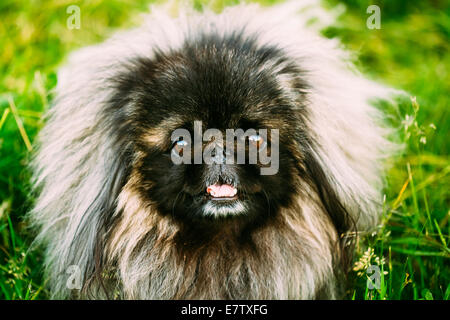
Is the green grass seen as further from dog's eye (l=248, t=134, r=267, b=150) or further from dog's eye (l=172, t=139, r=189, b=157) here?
dog's eye (l=172, t=139, r=189, b=157)

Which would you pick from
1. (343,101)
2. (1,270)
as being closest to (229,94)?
(343,101)

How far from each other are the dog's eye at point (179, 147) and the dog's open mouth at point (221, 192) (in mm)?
139

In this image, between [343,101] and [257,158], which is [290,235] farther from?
[343,101]

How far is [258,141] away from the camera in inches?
75.0

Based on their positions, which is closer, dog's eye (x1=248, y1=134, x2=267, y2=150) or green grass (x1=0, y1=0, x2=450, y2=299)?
dog's eye (x1=248, y1=134, x2=267, y2=150)

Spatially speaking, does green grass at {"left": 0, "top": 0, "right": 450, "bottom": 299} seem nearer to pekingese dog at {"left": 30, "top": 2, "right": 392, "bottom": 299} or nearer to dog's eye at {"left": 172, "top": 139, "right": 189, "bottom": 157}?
pekingese dog at {"left": 30, "top": 2, "right": 392, "bottom": 299}

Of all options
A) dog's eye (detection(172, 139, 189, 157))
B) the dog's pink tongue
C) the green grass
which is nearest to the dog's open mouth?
the dog's pink tongue

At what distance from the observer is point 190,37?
6.84 feet

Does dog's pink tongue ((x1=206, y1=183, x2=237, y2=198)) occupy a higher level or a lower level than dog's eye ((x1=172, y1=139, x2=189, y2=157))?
lower

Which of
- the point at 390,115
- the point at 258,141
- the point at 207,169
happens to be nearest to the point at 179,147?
the point at 207,169

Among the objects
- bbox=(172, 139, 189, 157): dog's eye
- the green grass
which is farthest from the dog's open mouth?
the green grass

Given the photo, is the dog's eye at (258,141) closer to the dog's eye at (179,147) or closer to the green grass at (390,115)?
the dog's eye at (179,147)

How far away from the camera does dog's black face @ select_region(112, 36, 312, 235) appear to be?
6.11ft

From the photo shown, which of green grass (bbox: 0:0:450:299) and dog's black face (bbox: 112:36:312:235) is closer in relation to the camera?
dog's black face (bbox: 112:36:312:235)
